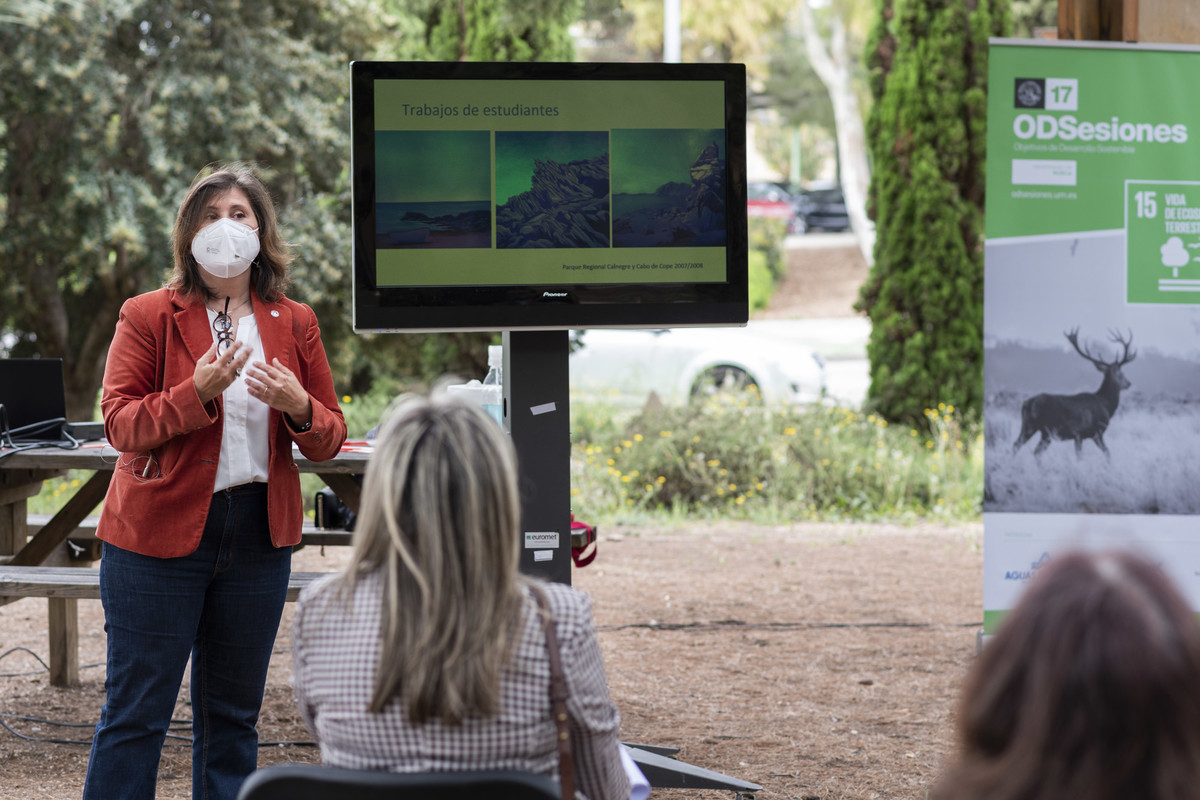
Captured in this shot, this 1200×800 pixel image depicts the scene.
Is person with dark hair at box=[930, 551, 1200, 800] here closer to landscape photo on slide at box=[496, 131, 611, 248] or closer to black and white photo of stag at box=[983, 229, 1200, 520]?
landscape photo on slide at box=[496, 131, 611, 248]

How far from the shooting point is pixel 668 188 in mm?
3541

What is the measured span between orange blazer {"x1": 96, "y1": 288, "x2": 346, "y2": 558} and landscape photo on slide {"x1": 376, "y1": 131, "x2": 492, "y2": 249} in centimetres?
45

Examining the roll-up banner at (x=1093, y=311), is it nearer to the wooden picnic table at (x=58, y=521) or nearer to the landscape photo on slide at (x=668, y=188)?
the landscape photo on slide at (x=668, y=188)

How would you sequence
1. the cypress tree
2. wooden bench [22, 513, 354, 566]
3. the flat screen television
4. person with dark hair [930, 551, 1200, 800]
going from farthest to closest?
the cypress tree, wooden bench [22, 513, 354, 566], the flat screen television, person with dark hair [930, 551, 1200, 800]

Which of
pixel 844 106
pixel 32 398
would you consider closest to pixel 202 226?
pixel 32 398

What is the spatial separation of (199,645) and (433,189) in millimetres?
1420

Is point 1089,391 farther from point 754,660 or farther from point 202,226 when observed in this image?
point 202,226

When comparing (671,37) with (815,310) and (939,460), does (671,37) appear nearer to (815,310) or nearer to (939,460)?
(939,460)

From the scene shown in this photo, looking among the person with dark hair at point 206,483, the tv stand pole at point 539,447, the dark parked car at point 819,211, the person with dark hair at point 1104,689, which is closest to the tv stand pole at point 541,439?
the tv stand pole at point 539,447

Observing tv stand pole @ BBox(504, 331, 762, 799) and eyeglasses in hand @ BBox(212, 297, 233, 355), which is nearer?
eyeglasses in hand @ BBox(212, 297, 233, 355)

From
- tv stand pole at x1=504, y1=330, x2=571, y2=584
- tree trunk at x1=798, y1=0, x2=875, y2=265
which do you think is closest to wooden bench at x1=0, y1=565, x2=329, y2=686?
tv stand pole at x1=504, y1=330, x2=571, y2=584

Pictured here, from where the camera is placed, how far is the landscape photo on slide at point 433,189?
3.44m

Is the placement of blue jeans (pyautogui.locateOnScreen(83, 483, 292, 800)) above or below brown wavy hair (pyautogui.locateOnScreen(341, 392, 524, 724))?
below

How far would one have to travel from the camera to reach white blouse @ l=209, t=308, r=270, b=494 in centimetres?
307
